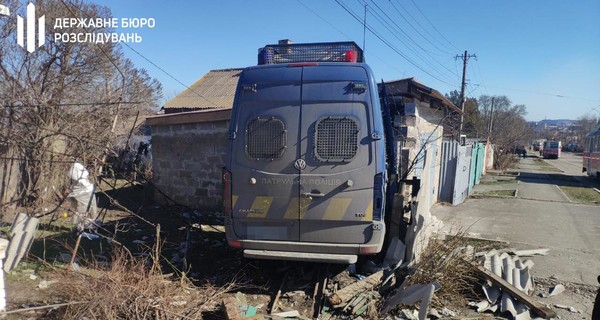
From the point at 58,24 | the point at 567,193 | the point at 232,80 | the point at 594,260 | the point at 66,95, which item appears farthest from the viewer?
the point at 232,80

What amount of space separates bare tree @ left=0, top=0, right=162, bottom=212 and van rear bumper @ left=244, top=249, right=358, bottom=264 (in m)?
2.64

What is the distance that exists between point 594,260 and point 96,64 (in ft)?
40.4

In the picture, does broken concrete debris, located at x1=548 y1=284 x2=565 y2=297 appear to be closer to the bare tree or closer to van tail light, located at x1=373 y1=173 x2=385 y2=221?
van tail light, located at x1=373 y1=173 x2=385 y2=221

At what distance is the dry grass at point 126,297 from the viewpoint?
3641 mm

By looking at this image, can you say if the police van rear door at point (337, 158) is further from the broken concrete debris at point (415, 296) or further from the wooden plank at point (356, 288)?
the broken concrete debris at point (415, 296)

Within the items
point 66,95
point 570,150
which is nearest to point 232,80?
point 66,95

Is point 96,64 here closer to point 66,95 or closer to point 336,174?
point 66,95

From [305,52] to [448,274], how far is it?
3.24 metres

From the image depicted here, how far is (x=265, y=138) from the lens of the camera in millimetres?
4473

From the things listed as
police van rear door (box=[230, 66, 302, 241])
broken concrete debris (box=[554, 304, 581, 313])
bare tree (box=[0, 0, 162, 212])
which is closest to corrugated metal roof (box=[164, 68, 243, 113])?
bare tree (box=[0, 0, 162, 212])

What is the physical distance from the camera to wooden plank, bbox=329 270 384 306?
4258mm

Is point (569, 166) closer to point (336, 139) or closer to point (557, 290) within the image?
point (557, 290)

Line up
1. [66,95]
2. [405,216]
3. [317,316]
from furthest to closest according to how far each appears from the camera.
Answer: [66,95]
[405,216]
[317,316]

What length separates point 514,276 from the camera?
16.6ft
